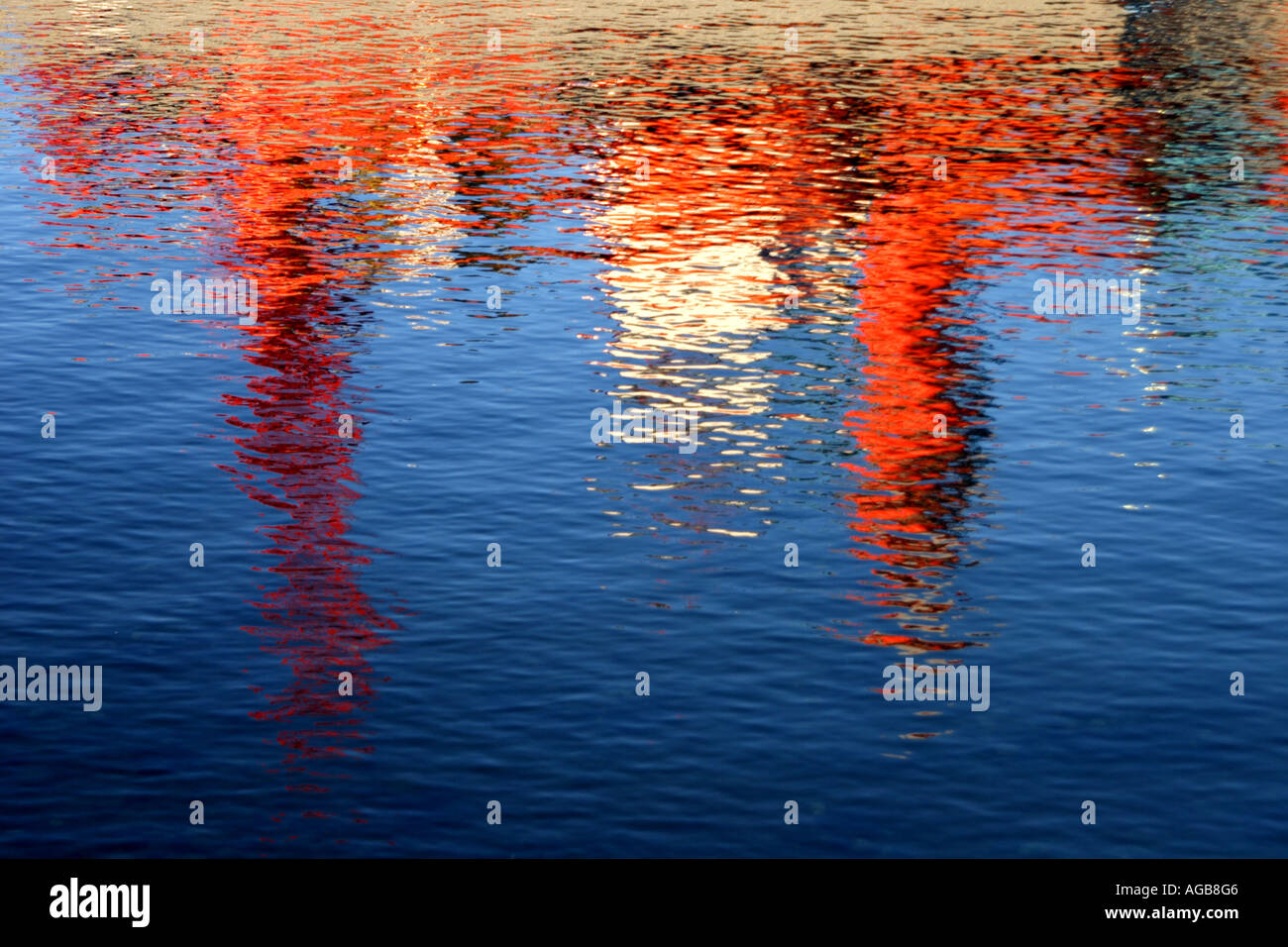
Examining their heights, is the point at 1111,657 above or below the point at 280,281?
below

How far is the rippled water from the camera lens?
1157 inches

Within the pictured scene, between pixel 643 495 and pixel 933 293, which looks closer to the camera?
pixel 643 495

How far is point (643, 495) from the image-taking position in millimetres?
42562

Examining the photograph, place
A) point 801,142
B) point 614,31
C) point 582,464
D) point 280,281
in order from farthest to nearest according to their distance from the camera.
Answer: point 614,31 → point 801,142 → point 280,281 → point 582,464

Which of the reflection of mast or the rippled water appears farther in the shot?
the reflection of mast

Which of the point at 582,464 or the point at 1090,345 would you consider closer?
the point at 582,464

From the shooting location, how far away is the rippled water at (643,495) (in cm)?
2939

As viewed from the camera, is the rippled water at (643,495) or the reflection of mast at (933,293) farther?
the reflection of mast at (933,293)

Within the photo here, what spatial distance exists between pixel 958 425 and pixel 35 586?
2346cm

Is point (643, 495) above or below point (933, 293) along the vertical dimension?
below

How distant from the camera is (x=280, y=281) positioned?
64.7m
